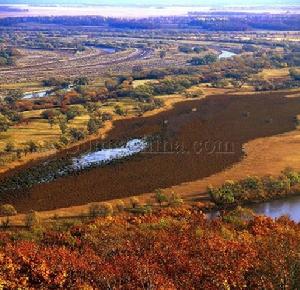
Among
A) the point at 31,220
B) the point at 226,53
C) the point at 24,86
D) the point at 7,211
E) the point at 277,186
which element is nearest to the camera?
the point at 31,220

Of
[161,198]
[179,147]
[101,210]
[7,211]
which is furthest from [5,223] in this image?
[179,147]

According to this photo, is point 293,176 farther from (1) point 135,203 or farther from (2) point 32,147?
(2) point 32,147

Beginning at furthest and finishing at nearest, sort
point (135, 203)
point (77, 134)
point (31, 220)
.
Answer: point (77, 134), point (135, 203), point (31, 220)

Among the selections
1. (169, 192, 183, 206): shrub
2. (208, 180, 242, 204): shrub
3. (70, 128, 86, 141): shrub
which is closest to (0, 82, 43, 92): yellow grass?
(70, 128, 86, 141): shrub

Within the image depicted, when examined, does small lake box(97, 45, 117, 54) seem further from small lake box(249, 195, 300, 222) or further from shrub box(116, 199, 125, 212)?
small lake box(249, 195, 300, 222)

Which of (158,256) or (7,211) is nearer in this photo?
(158,256)

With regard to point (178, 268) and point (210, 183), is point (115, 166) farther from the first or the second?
point (178, 268)

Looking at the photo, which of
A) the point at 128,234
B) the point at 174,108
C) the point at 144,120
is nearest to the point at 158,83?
the point at 174,108
